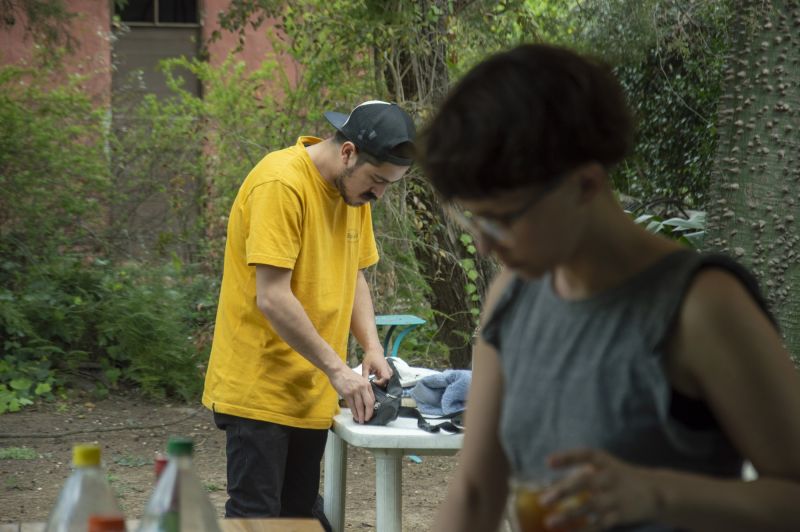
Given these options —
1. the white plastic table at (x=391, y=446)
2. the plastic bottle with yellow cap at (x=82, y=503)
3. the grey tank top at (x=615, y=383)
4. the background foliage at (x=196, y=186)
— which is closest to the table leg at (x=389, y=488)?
the white plastic table at (x=391, y=446)

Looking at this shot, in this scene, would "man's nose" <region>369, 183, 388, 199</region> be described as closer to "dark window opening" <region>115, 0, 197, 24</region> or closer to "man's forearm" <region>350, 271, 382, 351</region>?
"man's forearm" <region>350, 271, 382, 351</region>

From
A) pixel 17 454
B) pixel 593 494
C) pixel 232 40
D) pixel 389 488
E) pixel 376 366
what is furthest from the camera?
pixel 232 40

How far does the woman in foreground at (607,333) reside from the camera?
1.25m

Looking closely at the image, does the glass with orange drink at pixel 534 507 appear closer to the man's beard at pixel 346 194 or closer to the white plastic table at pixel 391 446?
the white plastic table at pixel 391 446

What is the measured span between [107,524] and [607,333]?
2.35 ft

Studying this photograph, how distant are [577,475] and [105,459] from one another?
551 centimetres

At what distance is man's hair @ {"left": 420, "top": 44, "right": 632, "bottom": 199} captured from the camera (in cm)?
129

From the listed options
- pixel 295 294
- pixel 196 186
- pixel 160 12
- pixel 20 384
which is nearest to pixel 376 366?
pixel 295 294

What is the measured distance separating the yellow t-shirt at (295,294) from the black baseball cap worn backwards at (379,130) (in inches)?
7.1

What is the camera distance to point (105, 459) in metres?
6.30

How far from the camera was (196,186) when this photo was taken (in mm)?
8180

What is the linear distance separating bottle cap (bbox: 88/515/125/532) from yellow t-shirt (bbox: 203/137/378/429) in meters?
1.78

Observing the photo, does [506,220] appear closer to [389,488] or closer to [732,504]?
[732,504]

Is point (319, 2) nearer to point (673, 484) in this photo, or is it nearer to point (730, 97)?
point (730, 97)
